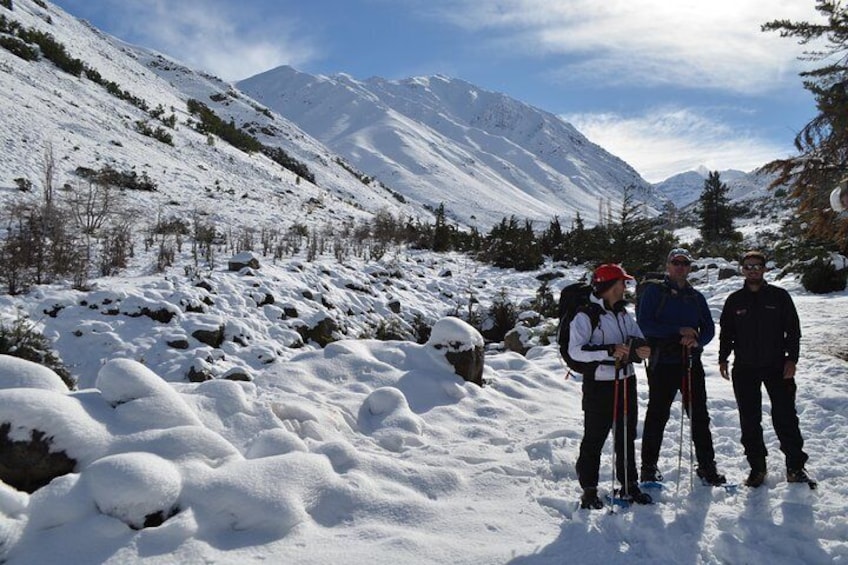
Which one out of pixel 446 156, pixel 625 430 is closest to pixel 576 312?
pixel 625 430

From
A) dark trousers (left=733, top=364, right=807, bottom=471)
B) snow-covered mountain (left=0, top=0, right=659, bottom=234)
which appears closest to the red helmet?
dark trousers (left=733, top=364, right=807, bottom=471)

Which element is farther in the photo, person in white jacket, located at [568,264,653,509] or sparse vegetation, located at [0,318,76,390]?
sparse vegetation, located at [0,318,76,390]

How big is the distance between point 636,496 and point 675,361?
1099 mm

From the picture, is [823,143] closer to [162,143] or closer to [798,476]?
[798,476]

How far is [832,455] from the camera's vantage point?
179 inches

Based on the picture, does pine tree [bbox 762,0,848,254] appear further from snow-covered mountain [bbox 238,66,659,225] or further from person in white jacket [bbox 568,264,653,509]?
snow-covered mountain [bbox 238,66,659,225]

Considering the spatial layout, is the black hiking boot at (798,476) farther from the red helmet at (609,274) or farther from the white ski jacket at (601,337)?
the red helmet at (609,274)

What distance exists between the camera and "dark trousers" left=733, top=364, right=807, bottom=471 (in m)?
3.99

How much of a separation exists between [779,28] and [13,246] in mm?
11507

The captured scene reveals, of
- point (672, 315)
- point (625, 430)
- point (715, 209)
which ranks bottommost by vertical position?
point (625, 430)

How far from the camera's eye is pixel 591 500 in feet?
12.2

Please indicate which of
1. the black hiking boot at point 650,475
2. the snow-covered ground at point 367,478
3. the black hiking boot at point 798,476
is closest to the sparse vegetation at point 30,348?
the snow-covered ground at point 367,478

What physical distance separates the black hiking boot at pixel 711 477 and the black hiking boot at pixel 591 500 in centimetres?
101

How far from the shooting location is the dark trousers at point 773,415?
3994mm
